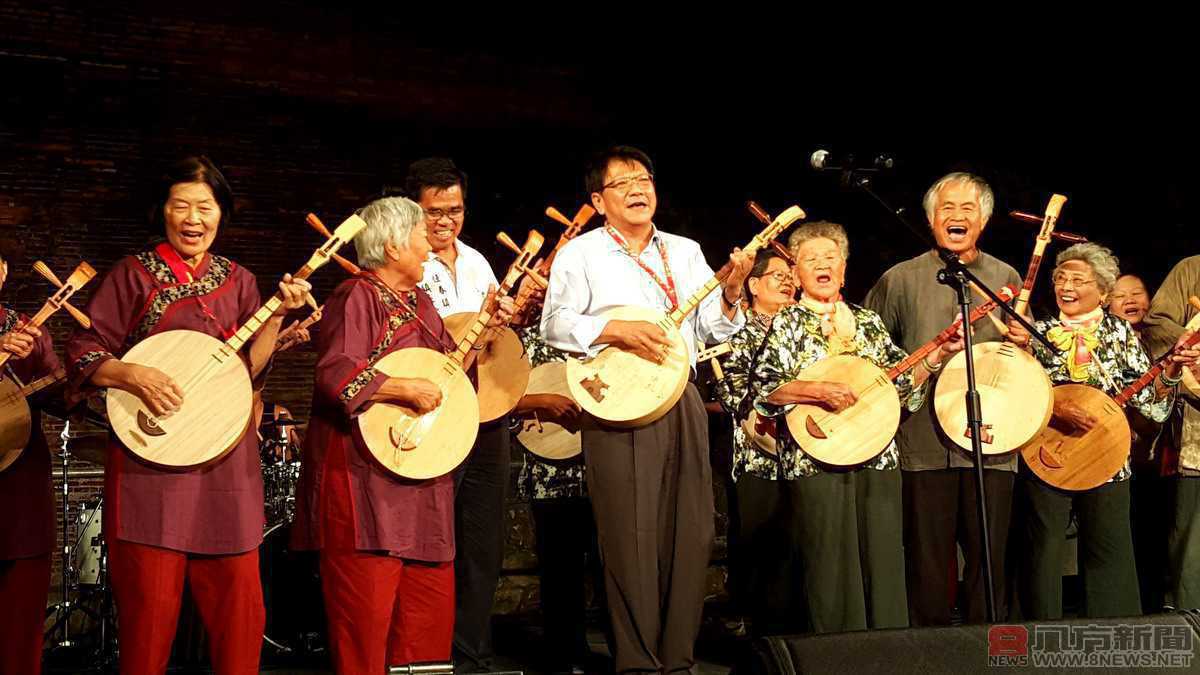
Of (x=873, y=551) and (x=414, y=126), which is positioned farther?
(x=414, y=126)

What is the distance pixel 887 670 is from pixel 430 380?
1814 millimetres

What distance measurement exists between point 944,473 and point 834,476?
539 millimetres

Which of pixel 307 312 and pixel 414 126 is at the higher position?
pixel 414 126

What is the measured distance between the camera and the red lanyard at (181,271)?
3.62 m

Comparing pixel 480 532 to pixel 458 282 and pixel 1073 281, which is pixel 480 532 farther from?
pixel 1073 281

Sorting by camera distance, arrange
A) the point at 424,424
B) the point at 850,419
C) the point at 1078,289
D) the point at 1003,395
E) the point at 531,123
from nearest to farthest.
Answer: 1. the point at 424,424
2. the point at 850,419
3. the point at 1003,395
4. the point at 1078,289
5. the point at 531,123

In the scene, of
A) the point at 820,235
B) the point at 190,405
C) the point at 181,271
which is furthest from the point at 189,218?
the point at 820,235

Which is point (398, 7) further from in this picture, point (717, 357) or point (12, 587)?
point (12, 587)

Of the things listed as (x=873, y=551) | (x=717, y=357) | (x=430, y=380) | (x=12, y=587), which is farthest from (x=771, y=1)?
(x=12, y=587)

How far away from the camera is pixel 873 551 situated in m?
4.63

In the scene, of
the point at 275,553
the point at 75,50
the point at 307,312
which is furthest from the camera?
the point at 307,312

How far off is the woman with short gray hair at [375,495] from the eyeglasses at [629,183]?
2.38 feet

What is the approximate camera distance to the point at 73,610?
5801 millimetres

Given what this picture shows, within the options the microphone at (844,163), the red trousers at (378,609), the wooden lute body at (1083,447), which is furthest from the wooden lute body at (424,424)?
the wooden lute body at (1083,447)
